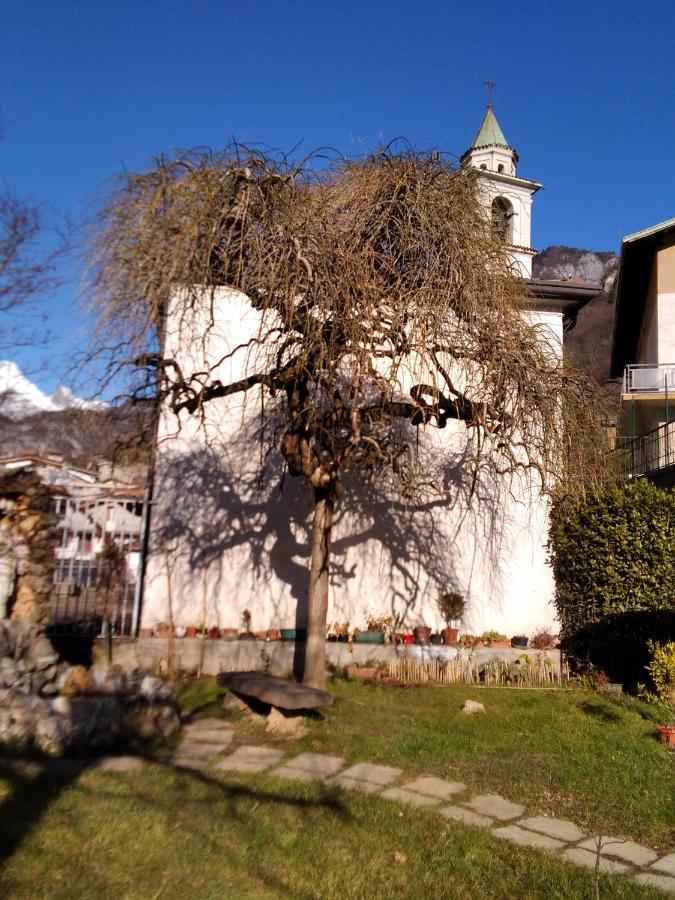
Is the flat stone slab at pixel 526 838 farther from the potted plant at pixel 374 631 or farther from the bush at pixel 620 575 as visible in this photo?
the potted plant at pixel 374 631

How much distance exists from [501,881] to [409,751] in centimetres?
233

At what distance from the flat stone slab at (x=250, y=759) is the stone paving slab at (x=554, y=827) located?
204 centimetres

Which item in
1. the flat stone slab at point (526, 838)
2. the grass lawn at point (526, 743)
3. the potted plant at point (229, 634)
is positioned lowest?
Result: the flat stone slab at point (526, 838)

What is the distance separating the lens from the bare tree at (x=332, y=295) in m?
6.37

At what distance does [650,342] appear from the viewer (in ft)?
57.0

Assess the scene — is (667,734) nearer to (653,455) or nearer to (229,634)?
(229,634)

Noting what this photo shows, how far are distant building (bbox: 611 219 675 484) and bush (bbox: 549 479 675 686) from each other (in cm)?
394

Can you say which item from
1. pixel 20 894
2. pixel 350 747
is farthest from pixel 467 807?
pixel 20 894

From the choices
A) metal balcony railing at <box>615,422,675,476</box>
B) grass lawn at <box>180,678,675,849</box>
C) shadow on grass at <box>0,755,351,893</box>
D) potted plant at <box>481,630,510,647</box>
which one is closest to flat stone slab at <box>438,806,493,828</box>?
grass lawn at <box>180,678,675,849</box>

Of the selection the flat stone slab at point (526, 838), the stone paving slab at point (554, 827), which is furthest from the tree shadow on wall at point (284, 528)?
the flat stone slab at point (526, 838)

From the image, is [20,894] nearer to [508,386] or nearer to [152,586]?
[508,386]

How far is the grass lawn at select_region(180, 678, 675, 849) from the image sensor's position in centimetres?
480

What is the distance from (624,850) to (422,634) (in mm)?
5422

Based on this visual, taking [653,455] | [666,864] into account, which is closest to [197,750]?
[666,864]
